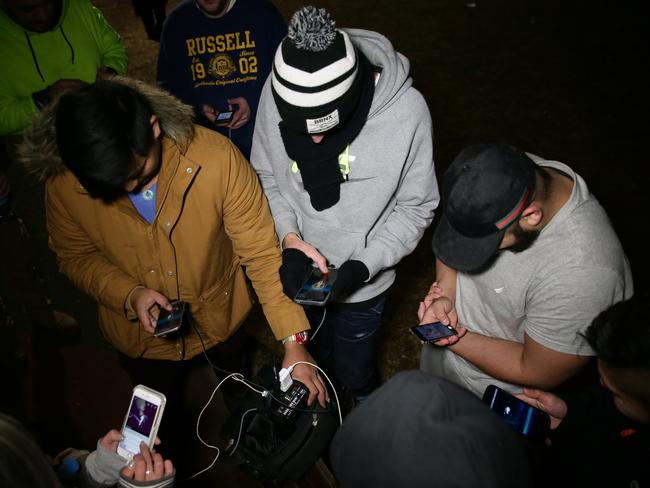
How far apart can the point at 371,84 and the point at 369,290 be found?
0.97 meters

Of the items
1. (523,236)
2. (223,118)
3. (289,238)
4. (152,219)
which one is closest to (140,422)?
(152,219)

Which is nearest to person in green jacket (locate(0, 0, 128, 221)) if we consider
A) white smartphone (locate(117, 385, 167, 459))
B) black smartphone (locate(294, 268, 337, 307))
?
white smartphone (locate(117, 385, 167, 459))

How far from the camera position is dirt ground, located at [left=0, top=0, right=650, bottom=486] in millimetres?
3240

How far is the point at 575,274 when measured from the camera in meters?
1.37

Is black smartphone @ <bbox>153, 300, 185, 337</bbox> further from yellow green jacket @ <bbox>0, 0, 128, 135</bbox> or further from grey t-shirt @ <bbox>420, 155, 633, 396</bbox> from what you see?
yellow green jacket @ <bbox>0, 0, 128, 135</bbox>

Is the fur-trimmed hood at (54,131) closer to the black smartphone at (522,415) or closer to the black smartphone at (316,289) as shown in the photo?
the black smartphone at (316,289)

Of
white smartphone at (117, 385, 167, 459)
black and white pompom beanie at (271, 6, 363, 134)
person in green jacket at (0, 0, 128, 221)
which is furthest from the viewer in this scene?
person in green jacket at (0, 0, 128, 221)

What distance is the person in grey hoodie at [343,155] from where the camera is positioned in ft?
5.35

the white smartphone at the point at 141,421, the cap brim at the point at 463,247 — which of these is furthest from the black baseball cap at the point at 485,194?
the white smartphone at the point at 141,421

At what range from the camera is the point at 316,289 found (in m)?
1.89

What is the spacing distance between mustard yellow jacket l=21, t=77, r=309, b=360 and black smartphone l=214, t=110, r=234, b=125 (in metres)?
1.05

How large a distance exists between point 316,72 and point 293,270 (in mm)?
794

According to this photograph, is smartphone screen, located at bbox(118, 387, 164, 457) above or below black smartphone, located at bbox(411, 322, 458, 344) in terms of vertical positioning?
below

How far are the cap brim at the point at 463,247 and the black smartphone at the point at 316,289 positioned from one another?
0.48m
